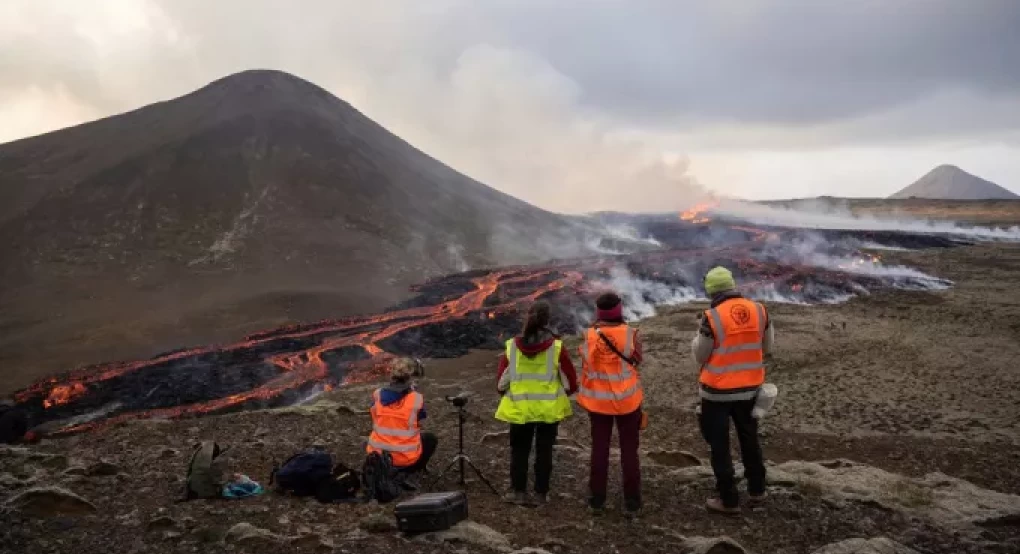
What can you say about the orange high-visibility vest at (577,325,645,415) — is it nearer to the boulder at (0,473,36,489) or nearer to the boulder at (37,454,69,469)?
the boulder at (0,473,36,489)

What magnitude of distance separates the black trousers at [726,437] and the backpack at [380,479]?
3.58 m

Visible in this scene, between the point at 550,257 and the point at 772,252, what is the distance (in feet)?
68.8

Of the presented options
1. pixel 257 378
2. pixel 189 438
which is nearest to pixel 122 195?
pixel 257 378

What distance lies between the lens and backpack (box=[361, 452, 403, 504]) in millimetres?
7469

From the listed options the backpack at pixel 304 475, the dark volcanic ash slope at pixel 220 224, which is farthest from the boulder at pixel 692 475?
the dark volcanic ash slope at pixel 220 224

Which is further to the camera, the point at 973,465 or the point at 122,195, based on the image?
the point at 122,195

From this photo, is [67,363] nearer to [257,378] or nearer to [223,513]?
[257,378]

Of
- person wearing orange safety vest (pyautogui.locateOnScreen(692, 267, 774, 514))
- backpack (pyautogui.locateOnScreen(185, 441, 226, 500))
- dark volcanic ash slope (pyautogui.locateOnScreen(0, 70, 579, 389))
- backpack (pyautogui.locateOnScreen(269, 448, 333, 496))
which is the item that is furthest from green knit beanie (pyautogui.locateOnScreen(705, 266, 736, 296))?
dark volcanic ash slope (pyautogui.locateOnScreen(0, 70, 579, 389))

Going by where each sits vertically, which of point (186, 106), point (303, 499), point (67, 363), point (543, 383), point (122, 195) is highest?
point (186, 106)

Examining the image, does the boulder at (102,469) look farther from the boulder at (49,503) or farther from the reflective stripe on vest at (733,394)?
the reflective stripe on vest at (733,394)

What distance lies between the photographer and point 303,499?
761 cm

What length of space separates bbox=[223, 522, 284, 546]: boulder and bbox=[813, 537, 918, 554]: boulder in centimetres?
514

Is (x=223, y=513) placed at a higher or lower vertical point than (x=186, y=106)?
lower

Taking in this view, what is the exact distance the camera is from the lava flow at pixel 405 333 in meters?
19.5
